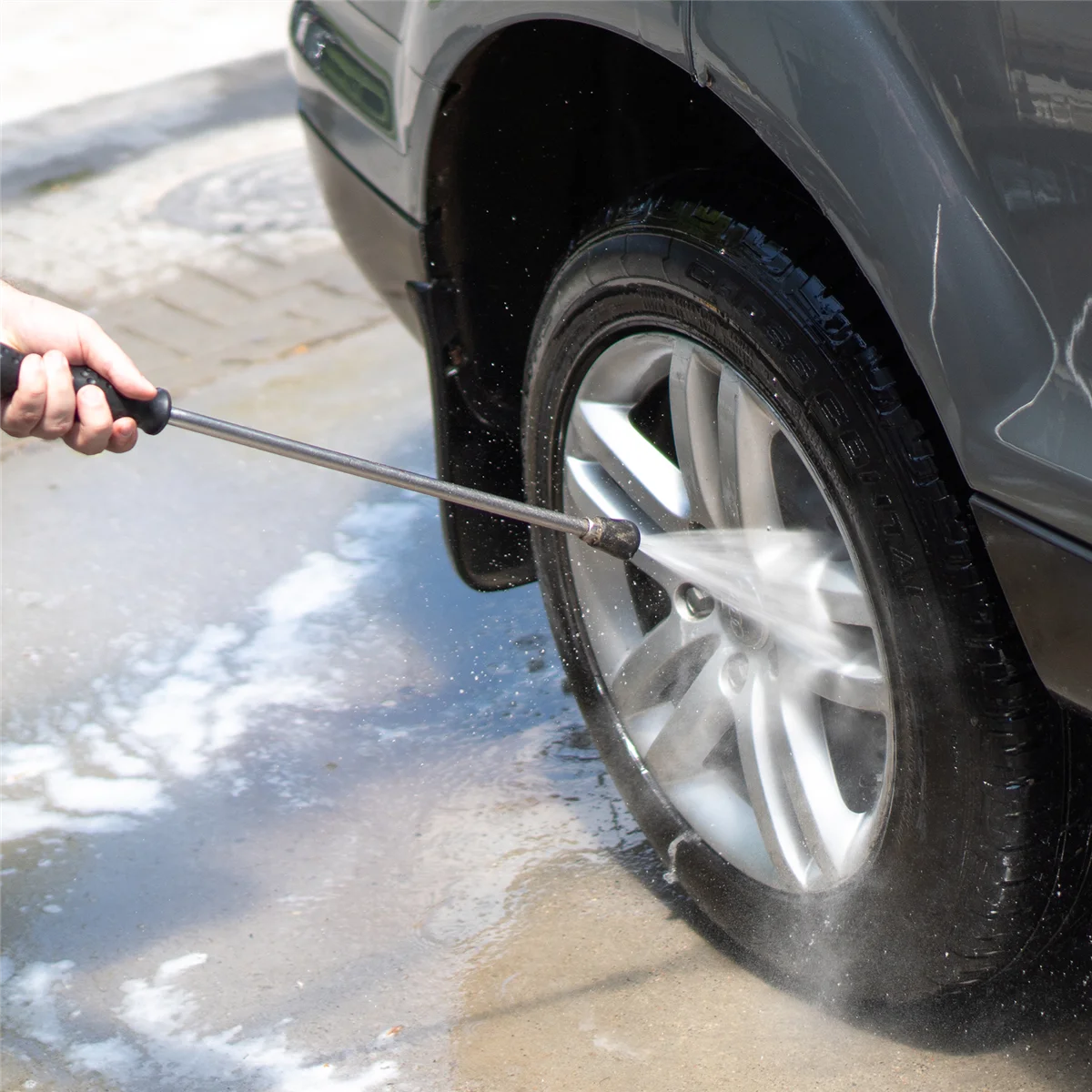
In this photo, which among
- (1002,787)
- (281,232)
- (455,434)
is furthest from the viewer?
(281,232)

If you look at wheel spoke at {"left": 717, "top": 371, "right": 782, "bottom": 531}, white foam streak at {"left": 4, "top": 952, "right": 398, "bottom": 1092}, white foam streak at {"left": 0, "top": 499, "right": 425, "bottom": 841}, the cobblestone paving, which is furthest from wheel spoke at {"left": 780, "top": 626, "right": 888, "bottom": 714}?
the cobblestone paving

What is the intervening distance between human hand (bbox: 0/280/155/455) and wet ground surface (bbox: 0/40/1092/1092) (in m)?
0.87

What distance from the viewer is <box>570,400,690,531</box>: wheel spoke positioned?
6.78 ft

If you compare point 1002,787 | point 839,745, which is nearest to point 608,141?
point 839,745

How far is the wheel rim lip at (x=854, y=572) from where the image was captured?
1.68 m

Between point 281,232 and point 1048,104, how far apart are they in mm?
3850

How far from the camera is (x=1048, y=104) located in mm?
1315

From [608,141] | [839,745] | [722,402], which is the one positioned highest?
[608,141]

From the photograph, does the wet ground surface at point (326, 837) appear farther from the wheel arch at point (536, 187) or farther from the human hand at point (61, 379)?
the human hand at point (61, 379)

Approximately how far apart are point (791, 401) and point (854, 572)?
0.22 metres

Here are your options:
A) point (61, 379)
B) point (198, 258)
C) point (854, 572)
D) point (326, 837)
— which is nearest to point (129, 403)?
point (61, 379)

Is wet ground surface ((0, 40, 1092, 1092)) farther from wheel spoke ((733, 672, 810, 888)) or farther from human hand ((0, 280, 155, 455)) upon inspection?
human hand ((0, 280, 155, 455))

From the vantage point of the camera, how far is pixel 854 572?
176 centimetres

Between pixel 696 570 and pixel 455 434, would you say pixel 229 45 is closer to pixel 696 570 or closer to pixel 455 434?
pixel 455 434
